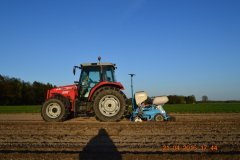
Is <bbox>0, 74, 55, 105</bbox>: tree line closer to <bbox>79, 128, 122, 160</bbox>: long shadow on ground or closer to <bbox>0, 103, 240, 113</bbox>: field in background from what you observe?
<bbox>0, 103, 240, 113</bbox>: field in background

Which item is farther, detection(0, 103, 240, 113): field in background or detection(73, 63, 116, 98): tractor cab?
detection(0, 103, 240, 113): field in background

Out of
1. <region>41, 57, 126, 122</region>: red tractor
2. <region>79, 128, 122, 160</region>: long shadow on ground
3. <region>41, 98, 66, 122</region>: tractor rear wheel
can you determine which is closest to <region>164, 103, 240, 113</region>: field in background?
<region>41, 57, 126, 122</region>: red tractor

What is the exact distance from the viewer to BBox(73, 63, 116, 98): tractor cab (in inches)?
425

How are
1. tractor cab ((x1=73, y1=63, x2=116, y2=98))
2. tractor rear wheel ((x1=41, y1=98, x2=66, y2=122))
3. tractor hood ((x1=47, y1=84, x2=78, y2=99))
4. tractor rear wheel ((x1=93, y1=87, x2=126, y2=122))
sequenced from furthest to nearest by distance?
tractor hood ((x1=47, y1=84, x2=78, y2=99)), tractor cab ((x1=73, y1=63, x2=116, y2=98)), tractor rear wheel ((x1=41, y1=98, x2=66, y2=122)), tractor rear wheel ((x1=93, y1=87, x2=126, y2=122))

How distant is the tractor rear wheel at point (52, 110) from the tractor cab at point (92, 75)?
3.31ft

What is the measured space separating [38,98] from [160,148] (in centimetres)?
6491

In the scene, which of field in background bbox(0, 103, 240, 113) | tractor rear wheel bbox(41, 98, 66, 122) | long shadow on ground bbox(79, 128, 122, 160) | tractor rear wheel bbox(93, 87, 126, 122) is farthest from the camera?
field in background bbox(0, 103, 240, 113)

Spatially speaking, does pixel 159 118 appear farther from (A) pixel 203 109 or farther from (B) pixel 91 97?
(A) pixel 203 109

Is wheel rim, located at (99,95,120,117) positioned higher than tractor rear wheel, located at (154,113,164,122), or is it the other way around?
wheel rim, located at (99,95,120,117)

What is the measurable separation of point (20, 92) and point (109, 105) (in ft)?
197

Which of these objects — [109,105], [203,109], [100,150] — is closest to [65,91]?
[109,105]

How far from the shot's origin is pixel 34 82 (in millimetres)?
70625

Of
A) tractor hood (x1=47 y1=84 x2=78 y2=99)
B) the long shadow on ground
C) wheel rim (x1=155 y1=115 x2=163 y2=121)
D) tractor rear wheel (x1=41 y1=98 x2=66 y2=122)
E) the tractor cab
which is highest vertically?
the tractor cab

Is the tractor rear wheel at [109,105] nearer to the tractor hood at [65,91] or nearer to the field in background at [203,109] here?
the tractor hood at [65,91]
